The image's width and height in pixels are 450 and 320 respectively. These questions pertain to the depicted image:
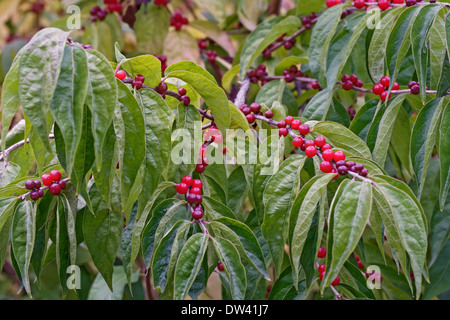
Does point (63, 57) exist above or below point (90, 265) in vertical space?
above

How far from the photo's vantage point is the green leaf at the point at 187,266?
62 centimetres

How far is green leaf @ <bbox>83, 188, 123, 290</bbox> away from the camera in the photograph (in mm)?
731

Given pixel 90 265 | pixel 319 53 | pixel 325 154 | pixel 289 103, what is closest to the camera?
pixel 325 154

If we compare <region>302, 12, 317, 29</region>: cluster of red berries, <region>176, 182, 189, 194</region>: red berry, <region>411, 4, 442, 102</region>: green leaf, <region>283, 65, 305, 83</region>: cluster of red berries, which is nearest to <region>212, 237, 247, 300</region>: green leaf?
<region>176, 182, 189, 194</region>: red berry

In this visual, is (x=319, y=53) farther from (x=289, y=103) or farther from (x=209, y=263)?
(x=209, y=263)

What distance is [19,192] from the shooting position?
27.9 inches

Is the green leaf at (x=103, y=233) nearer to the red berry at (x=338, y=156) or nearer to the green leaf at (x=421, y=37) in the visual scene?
the red berry at (x=338, y=156)

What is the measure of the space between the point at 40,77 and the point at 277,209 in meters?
0.34

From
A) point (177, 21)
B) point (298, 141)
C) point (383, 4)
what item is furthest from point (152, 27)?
point (298, 141)

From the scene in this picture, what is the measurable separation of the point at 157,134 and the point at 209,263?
224 mm

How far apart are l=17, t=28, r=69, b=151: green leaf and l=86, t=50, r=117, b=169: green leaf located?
1.6 inches

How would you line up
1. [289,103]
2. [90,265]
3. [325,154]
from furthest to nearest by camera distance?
[90,265] → [289,103] → [325,154]

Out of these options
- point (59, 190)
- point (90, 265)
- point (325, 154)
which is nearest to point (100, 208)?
point (59, 190)

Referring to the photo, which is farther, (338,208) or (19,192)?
(19,192)
